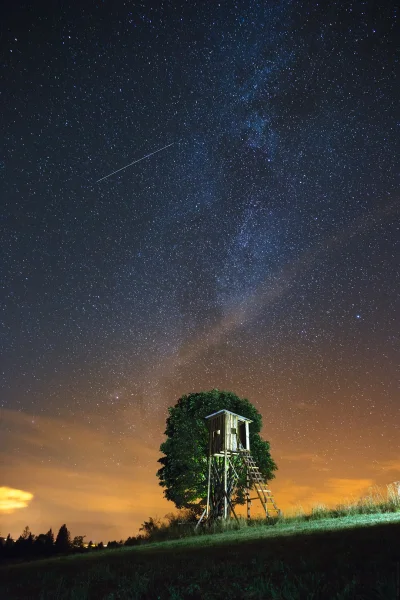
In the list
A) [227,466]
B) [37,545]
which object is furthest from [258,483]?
[37,545]

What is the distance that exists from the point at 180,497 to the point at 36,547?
130 ft

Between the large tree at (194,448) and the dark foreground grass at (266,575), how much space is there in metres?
21.6

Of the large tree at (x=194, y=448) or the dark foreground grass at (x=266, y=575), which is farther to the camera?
the large tree at (x=194, y=448)

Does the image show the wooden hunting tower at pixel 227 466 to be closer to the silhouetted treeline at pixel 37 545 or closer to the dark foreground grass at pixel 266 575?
the dark foreground grass at pixel 266 575

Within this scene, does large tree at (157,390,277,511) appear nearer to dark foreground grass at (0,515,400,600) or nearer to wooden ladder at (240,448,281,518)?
wooden ladder at (240,448,281,518)

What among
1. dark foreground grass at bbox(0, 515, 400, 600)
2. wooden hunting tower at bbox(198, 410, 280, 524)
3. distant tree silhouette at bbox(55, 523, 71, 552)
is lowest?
dark foreground grass at bbox(0, 515, 400, 600)

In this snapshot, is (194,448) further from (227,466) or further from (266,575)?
(266,575)

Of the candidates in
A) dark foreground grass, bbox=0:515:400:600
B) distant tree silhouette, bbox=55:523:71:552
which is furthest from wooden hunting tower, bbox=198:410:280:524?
distant tree silhouette, bbox=55:523:71:552

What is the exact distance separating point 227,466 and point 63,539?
48.4 m

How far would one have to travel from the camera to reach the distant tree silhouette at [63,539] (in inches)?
2418

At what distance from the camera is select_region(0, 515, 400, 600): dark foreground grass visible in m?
5.57

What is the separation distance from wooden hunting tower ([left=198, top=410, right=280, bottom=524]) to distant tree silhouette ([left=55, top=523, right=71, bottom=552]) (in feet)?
144

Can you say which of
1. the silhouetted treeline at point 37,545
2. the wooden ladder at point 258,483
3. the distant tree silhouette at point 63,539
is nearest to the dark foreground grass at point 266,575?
the wooden ladder at point 258,483

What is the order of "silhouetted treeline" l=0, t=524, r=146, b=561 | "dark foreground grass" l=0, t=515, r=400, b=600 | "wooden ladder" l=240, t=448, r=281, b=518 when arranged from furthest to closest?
"silhouetted treeline" l=0, t=524, r=146, b=561
"wooden ladder" l=240, t=448, r=281, b=518
"dark foreground grass" l=0, t=515, r=400, b=600
